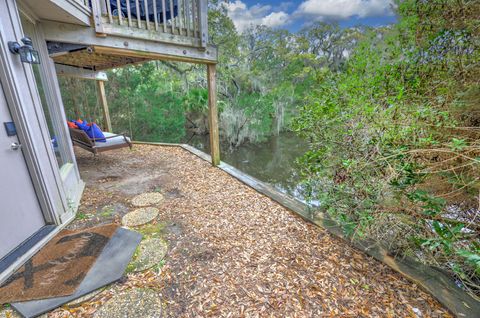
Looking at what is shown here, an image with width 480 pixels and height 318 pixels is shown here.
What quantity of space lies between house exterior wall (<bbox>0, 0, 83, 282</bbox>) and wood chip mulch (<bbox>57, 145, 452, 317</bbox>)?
1.13 metres

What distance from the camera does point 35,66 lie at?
2.60 metres

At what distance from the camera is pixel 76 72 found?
5363mm

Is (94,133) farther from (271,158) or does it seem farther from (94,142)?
(271,158)

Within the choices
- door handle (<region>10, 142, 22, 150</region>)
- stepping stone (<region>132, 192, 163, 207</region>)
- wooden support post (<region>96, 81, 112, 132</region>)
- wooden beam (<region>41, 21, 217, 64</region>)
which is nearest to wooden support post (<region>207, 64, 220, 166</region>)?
wooden beam (<region>41, 21, 217, 64</region>)

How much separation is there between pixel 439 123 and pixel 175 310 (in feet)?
8.07

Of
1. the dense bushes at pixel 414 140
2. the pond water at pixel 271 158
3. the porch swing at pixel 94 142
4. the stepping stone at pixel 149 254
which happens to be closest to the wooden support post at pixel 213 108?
the porch swing at pixel 94 142

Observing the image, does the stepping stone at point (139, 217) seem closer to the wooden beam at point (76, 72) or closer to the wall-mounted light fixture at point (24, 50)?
the wall-mounted light fixture at point (24, 50)

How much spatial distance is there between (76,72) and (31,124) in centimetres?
420

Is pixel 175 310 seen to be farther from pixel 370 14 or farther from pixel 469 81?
pixel 370 14

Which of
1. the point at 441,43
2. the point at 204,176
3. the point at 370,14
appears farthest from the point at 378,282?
the point at 370,14

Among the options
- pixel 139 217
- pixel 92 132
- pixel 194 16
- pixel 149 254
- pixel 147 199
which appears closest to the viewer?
pixel 149 254

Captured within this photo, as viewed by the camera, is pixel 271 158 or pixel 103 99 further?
pixel 271 158

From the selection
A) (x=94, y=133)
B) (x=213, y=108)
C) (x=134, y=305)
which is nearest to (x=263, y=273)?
(x=134, y=305)

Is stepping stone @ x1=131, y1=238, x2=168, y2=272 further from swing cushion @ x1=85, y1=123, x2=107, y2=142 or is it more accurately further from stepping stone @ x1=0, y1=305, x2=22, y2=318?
swing cushion @ x1=85, y1=123, x2=107, y2=142
